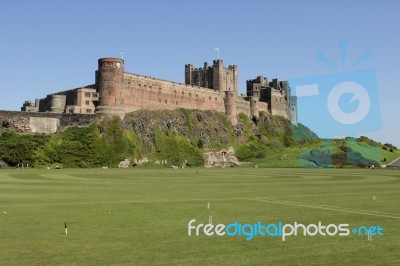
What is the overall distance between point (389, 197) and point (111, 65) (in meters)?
83.1

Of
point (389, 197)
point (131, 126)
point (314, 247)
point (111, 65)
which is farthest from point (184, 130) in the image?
point (314, 247)

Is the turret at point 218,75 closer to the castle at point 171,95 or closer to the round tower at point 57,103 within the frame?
the castle at point 171,95

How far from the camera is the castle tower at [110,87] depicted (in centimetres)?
10369

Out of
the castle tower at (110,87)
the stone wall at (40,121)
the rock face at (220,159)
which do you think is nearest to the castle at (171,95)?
the castle tower at (110,87)

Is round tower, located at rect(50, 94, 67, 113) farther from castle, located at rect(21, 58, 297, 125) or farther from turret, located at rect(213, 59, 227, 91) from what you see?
turret, located at rect(213, 59, 227, 91)

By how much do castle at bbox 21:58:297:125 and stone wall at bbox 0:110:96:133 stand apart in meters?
3.89

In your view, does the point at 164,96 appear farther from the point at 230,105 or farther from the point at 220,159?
the point at 230,105

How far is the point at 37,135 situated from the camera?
92938mm

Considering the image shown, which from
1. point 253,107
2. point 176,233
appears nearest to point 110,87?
point 253,107

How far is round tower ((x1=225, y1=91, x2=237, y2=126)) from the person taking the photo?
13875cm

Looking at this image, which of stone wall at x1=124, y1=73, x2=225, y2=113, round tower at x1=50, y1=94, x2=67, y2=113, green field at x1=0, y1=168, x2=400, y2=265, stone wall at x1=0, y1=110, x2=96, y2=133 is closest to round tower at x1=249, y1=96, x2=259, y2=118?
stone wall at x1=124, y1=73, x2=225, y2=113

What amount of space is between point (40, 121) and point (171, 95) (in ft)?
123

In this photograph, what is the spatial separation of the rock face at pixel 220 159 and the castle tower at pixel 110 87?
24.1 m

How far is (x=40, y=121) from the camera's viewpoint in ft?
321
